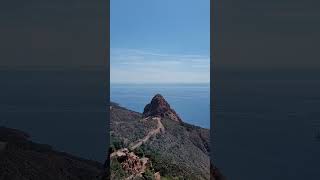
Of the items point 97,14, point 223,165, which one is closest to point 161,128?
point 223,165

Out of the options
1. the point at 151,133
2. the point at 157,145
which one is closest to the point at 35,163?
the point at 157,145

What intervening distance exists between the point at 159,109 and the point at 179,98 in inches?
25.3

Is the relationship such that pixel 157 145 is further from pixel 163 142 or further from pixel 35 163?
pixel 35 163

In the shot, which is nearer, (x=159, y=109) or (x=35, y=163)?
(x=35, y=163)

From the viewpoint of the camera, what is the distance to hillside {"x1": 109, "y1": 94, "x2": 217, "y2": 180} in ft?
36.7

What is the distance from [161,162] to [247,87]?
2.97 metres

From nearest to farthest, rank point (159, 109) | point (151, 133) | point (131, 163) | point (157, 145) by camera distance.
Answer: point (131, 163) < point (157, 145) < point (159, 109) < point (151, 133)

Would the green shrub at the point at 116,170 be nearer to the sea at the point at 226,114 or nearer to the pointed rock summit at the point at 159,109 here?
the sea at the point at 226,114

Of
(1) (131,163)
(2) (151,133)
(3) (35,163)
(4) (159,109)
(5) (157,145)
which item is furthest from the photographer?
(2) (151,133)

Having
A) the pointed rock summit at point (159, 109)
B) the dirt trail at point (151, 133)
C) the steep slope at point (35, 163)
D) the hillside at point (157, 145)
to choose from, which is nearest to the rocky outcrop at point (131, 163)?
the hillside at point (157, 145)

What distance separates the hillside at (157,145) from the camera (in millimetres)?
11188

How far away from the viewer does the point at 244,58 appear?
41.6 feet

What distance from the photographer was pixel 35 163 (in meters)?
10.9

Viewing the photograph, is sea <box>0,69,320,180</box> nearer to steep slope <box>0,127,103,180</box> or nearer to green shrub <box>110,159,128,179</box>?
steep slope <box>0,127,103,180</box>
